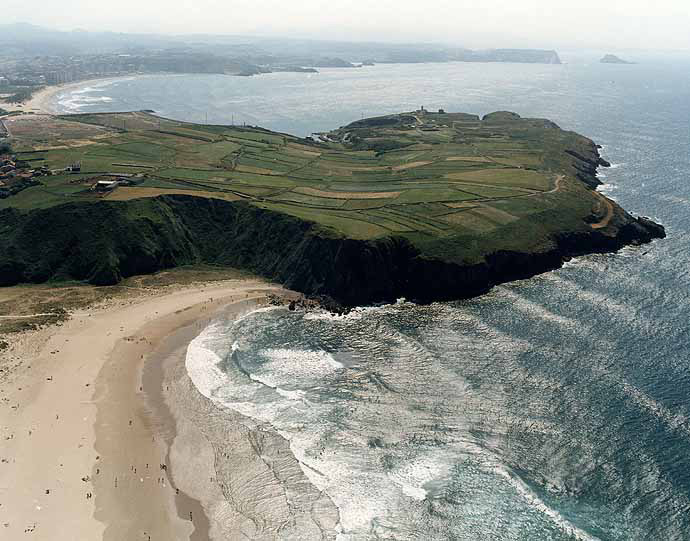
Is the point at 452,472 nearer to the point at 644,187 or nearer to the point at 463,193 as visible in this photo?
the point at 463,193

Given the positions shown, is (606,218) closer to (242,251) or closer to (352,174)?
(352,174)

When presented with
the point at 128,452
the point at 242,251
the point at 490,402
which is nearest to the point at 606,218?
the point at 490,402

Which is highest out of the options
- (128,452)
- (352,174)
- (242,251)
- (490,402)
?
(352,174)

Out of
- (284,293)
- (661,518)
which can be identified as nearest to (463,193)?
(284,293)

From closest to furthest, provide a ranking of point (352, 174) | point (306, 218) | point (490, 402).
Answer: point (490, 402) < point (306, 218) < point (352, 174)

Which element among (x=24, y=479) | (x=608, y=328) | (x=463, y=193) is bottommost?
(x=24, y=479)
